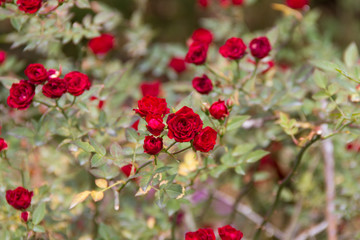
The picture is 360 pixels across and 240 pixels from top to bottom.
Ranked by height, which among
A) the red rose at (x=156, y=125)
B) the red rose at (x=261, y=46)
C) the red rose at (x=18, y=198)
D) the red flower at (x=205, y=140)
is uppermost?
the red rose at (x=261, y=46)

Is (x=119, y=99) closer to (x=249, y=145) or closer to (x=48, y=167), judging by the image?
(x=48, y=167)

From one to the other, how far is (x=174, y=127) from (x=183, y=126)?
0.02 meters

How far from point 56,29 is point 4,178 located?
537 millimetres

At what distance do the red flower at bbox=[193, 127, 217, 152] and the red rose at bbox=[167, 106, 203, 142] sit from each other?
0.03 meters

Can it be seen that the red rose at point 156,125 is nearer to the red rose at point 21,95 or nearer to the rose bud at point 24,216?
the red rose at point 21,95

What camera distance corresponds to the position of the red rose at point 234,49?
46.5 inches

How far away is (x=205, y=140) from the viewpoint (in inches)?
36.0

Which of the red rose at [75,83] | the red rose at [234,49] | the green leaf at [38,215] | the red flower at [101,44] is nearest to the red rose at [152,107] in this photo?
the red rose at [75,83]

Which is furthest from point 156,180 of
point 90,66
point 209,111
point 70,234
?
point 90,66

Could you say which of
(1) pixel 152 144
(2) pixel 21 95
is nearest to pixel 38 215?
(2) pixel 21 95

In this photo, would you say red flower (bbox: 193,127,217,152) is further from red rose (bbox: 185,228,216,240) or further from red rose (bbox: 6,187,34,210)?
red rose (bbox: 6,187,34,210)

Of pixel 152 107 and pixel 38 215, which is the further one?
pixel 38 215

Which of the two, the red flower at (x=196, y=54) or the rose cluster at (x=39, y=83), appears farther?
the red flower at (x=196, y=54)

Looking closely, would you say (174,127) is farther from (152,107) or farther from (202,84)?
(202,84)
